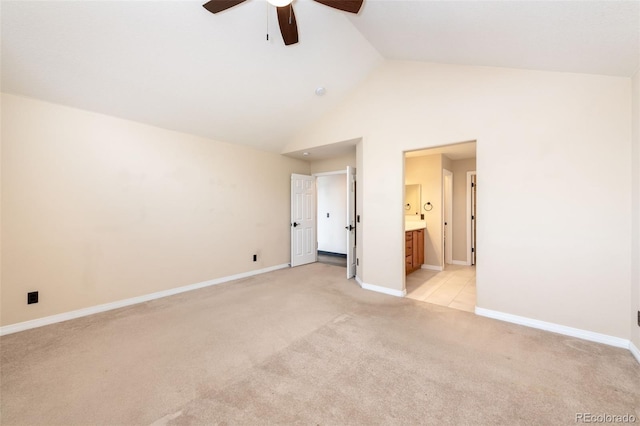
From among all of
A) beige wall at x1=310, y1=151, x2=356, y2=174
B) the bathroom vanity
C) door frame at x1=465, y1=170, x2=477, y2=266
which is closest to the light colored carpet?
the bathroom vanity

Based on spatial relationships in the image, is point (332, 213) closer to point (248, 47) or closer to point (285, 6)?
point (248, 47)

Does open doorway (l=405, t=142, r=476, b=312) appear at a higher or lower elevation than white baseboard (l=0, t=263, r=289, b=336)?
higher

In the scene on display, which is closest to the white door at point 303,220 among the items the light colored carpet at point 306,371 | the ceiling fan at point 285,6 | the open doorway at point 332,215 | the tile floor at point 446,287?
the open doorway at point 332,215

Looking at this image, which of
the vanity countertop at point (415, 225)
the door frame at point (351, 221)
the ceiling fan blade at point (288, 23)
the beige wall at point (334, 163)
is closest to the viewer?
the ceiling fan blade at point (288, 23)

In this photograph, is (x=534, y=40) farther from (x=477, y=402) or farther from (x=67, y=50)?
(x=67, y=50)

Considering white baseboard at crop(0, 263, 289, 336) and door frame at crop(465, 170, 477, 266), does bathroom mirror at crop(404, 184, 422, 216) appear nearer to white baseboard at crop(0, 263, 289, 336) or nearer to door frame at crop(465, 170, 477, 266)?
door frame at crop(465, 170, 477, 266)

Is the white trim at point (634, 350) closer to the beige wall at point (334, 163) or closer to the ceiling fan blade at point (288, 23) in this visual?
the ceiling fan blade at point (288, 23)

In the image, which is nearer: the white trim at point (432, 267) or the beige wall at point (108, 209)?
the beige wall at point (108, 209)

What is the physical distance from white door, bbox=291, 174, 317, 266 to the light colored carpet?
247 cm

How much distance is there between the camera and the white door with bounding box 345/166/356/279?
4430mm

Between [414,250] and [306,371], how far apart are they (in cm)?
346

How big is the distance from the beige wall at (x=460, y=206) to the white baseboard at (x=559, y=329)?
9.71ft

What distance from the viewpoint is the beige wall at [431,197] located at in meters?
5.14

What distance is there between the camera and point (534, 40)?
2094mm
